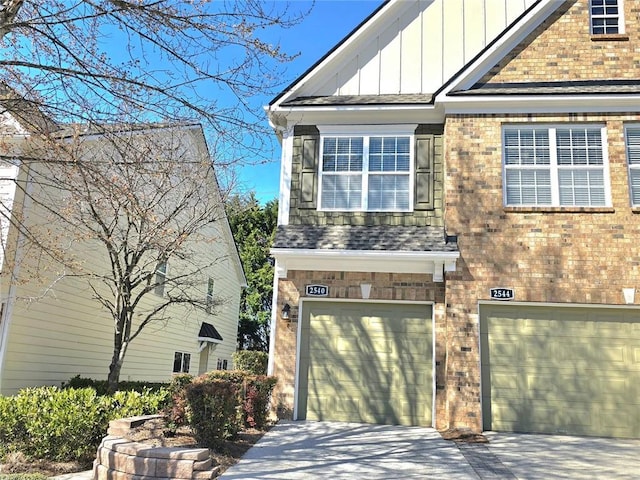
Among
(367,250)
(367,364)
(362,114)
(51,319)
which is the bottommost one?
(367,364)

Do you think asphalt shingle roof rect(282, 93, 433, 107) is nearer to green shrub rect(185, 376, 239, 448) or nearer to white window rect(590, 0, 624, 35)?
white window rect(590, 0, 624, 35)

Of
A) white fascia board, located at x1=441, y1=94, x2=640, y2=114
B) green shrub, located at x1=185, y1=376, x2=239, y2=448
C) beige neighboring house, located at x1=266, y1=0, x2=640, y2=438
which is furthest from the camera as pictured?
white fascia board, located at x1=441, y1=94, x2=640, y2=114

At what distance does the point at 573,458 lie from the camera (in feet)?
25.2

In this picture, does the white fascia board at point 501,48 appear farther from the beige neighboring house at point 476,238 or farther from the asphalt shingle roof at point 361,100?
the asphalt shingle roof at point 361,100

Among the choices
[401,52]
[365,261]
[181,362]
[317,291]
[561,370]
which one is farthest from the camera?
[181,362]

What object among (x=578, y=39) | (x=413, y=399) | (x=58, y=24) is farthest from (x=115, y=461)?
(x=578, y=39)

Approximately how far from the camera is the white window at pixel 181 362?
59.4 feet

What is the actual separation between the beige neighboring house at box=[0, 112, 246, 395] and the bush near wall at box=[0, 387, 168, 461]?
208 centimetres

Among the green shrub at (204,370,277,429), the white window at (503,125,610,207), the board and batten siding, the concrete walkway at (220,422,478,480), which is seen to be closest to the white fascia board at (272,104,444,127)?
the board and batten siding

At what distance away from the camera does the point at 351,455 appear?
7480 millimetres

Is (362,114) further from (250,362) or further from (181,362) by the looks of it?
(181,362)

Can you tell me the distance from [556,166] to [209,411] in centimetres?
762

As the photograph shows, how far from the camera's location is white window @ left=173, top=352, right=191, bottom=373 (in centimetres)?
1812

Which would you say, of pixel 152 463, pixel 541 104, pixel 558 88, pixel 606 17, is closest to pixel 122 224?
pixel 152 463
